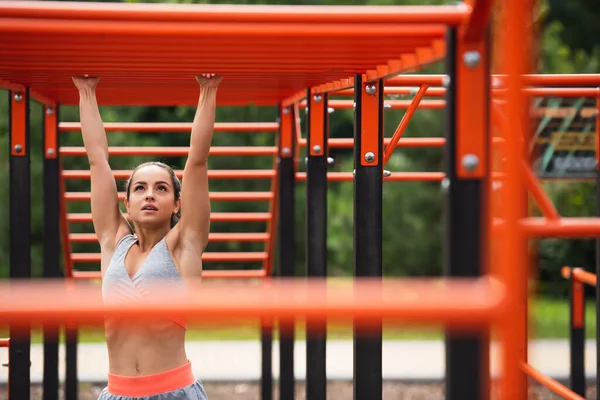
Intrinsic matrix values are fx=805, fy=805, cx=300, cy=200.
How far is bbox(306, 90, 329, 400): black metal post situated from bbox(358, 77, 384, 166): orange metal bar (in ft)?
2.35

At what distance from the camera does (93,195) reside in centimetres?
277

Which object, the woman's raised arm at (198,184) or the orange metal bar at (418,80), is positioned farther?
Result: the orange metal bar at (418,80)

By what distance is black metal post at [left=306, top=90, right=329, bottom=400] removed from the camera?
12.6ft

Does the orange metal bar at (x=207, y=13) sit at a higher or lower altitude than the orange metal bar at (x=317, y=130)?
higher

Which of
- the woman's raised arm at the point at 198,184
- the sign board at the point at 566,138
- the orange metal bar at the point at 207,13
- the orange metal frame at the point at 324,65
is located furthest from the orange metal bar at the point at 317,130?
the sign board at the point at 566,138

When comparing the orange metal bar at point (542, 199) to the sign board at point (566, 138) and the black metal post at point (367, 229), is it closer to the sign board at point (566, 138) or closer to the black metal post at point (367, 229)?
the black metal post at point (367, 229)

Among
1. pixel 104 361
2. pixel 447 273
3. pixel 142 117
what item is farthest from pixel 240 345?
pixel 447 273

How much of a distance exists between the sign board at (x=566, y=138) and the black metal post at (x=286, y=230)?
242 cm

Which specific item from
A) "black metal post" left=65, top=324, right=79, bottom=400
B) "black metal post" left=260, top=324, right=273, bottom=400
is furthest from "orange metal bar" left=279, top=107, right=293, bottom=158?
"black metal post" left=65, top=324, right=79, bottom=400

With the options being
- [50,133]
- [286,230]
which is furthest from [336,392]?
[50,133]

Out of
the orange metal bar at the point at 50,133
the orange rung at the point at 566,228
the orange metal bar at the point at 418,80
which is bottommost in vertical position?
the orange rung at the point at 566,228

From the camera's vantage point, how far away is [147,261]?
266 cm

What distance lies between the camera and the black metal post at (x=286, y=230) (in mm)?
4723

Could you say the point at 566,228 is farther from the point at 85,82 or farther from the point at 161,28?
the point at 85,82
